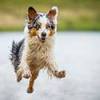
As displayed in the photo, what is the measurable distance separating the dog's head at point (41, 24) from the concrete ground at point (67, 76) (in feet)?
0.49

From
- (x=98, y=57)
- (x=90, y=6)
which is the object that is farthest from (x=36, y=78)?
(x=90, y=6)

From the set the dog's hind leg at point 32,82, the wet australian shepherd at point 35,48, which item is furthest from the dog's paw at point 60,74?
the dog's hind leg at point 32,82

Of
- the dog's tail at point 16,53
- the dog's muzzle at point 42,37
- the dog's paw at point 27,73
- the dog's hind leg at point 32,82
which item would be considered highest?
the dog's muzzle at point 42,37

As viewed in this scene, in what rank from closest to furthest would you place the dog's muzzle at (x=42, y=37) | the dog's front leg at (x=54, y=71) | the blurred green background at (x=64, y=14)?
the dog's muzzle at (x=42, y=37)
the dog's front leg at (x=54, y=71)
the blurred green background at (x=64, y=14)

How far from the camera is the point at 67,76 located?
2234 millimetres

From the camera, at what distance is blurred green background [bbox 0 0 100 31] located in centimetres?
232

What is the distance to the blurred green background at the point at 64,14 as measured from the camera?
91.5 inches

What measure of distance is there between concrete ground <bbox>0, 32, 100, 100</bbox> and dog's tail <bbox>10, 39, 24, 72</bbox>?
30 mm

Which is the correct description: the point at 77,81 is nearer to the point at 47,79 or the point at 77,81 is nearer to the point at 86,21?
the point at 47,79

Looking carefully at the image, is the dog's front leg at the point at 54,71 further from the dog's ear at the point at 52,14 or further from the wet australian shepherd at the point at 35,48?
the dog's ear at the point at 52,14

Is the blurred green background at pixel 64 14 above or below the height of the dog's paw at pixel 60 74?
above

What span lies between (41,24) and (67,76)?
327 millimetres

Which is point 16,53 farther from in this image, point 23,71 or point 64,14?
point 64,14

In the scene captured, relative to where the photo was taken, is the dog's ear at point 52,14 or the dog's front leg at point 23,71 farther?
the dog's front leg at point 23,71
